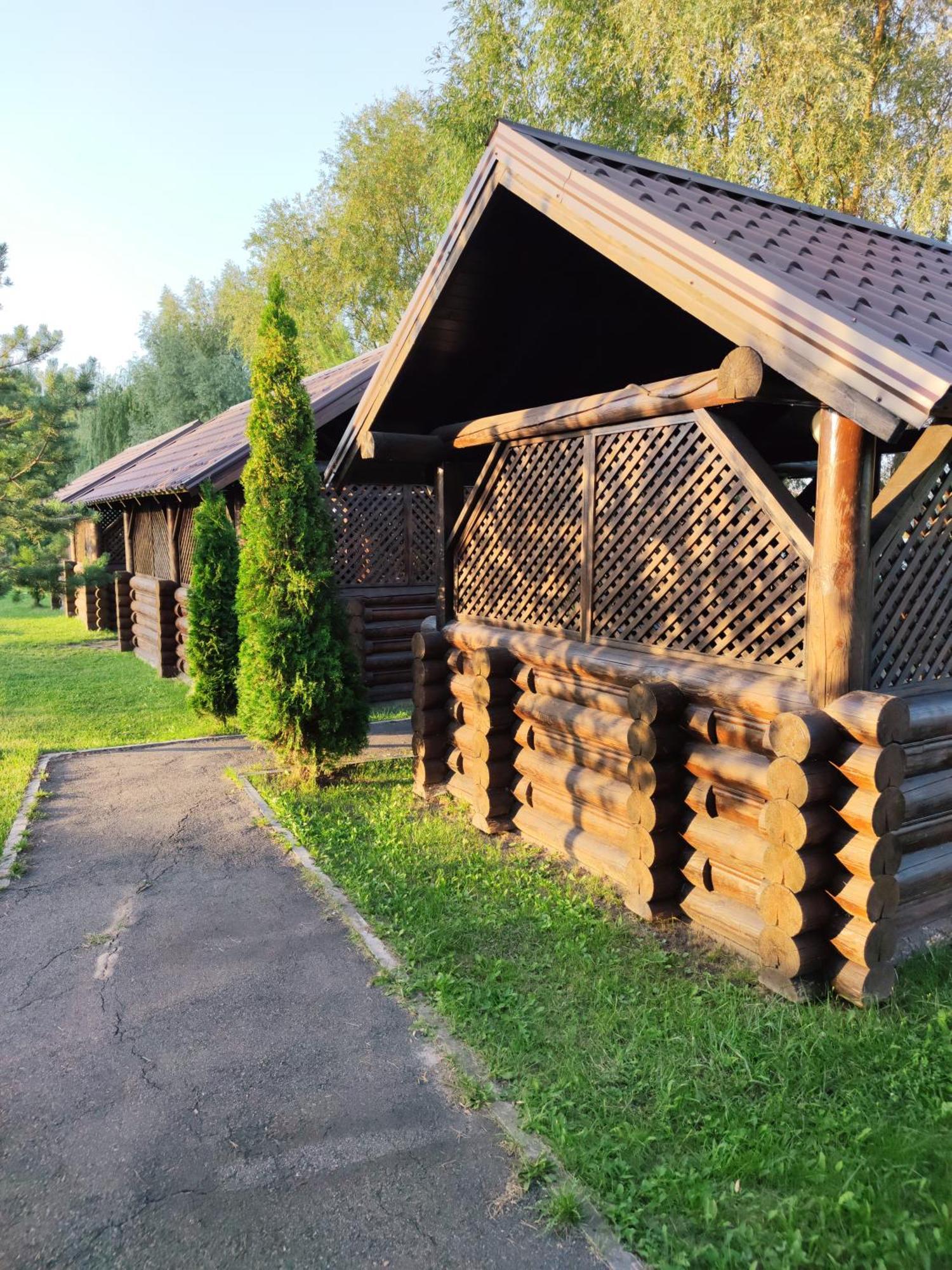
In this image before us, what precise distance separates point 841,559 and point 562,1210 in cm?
284

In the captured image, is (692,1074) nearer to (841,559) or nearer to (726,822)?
(726,822)

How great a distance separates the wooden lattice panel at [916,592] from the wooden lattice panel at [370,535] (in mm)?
8268

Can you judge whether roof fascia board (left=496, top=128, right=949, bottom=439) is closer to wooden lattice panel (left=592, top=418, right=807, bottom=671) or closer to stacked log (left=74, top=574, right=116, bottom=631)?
wooden lattice panel (left=592, top=418, right=807, bottom=671)

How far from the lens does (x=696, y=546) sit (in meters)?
4.93

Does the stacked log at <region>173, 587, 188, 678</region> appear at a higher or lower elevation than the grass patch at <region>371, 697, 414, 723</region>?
higher

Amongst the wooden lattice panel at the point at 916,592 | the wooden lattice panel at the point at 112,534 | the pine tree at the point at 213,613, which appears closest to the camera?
the wooden lattice panel at the point at 916,592

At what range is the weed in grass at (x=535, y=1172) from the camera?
3.05 metres

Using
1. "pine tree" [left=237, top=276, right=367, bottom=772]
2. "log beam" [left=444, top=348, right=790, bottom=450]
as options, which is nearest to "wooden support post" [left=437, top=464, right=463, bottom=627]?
"log beam" [left=444, top=348, right=790, bottom=450]

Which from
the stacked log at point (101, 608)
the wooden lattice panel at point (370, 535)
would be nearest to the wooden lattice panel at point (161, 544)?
the wooden lattice panel at point (370, 535)

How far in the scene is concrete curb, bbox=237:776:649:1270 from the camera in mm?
2783

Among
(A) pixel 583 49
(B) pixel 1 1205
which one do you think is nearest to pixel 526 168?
(B) pixel 1 1205

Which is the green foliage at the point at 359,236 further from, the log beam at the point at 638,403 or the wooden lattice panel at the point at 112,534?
the log beam at the point at 638,403

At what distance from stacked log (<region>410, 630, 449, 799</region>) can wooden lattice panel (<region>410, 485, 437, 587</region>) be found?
4858 mm

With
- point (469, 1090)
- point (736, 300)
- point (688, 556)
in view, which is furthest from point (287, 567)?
point (469, 1090)
